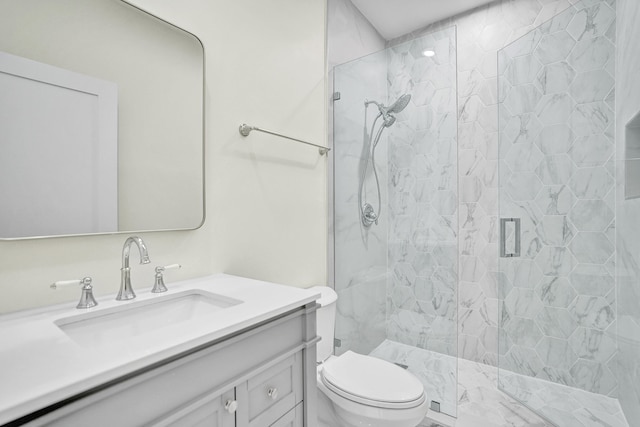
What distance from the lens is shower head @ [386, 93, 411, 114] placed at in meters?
2.01

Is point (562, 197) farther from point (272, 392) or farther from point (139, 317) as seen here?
point (139, 317)

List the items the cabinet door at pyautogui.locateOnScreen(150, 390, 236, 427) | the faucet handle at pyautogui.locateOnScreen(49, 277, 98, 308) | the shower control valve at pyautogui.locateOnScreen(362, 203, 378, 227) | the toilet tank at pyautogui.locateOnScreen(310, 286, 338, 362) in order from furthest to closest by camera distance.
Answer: the shower control valve at pyautogui.locateOnScreen(362, 203, 378, 227) → the toilet tank at pyautogui.locateOnScreen(310, 286, 338, 362) → the faucet handle at pyautogui.locateOnScreen(49, 277, 98, 308) → the cabinet door at pyautogui.locateOnScreen(150, 390, 236, 427)

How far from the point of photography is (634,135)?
136cm

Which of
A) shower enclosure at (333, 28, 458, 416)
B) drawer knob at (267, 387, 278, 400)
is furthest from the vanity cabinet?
shower enclosure at (333, 28, 458, 416)

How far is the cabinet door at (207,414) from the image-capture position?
2.23 ft

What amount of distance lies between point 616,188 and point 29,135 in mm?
2146

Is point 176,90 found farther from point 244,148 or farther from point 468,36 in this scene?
point 468,36

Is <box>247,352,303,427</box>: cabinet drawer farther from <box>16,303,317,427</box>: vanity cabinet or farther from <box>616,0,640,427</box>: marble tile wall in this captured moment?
<box>616,0,640,427</box>: marble tile wall

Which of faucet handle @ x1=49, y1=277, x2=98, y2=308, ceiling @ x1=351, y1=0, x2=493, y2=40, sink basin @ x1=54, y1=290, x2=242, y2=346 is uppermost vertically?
ceiling @ x1=351, y1=0, x2=493, y2=40

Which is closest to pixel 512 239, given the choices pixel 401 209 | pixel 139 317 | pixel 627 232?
pixel 627 232

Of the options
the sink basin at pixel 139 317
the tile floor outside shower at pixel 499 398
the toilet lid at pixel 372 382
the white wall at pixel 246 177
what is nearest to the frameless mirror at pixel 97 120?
the white wall at pixel 246 177

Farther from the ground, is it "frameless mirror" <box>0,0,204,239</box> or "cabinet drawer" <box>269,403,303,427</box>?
"frameless mirror" <box>0,0,204,239</box>

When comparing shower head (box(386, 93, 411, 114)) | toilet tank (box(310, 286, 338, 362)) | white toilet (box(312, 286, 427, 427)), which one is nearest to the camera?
white toilet (box(312, 286, 427, 427))

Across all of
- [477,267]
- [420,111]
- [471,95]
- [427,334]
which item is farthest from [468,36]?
[427,334]
